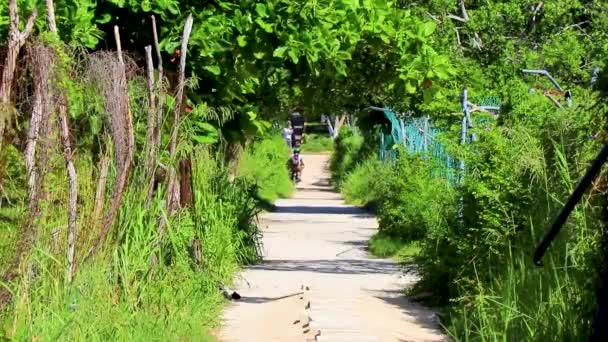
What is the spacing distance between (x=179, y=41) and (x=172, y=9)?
1.18 ft

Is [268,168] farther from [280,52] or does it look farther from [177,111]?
[177,111]

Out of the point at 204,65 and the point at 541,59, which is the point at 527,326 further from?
the point at 541,59

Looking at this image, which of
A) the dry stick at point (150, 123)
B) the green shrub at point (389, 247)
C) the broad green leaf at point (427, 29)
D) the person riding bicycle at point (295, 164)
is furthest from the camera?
the person riding bicycle at point (295, 164)

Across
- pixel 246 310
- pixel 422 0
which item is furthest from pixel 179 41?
pixel 422 0

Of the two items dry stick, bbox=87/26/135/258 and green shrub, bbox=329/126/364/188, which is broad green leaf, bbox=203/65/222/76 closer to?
dry stick, bbox=87/26/135/258

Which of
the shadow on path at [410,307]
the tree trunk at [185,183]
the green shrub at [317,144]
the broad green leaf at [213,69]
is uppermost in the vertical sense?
the broad green leaf at [213,69]

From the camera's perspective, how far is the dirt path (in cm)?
1151

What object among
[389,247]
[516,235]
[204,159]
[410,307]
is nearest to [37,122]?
[516,235]

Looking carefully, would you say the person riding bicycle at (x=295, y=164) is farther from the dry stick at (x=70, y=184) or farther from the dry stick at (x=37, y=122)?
the dry stick at (x=37, y=122)

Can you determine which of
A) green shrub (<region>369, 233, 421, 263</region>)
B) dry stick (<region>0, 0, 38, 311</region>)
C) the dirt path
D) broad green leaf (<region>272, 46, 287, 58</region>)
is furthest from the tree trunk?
green shrub (<region>369, 233, 421, 263</region>)

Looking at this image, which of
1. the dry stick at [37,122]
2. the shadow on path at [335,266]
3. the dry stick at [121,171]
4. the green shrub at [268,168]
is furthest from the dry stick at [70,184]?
the green shrub at [268,168]

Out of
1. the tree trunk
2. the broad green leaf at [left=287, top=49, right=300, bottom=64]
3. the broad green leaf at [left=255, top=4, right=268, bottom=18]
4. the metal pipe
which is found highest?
the broad green leaf at [left=255, top=4, right=268, bottom=18]

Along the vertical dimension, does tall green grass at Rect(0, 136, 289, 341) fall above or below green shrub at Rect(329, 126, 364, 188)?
above

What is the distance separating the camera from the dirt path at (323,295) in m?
11.5
